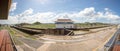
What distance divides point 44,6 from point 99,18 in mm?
592

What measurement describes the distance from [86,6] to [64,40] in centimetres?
43

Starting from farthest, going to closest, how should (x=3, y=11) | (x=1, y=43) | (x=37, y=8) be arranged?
1. (x=37, y=8)
2. (x=1, y=43)
3. (x=3, y=11)

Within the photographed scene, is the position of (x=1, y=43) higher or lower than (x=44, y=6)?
lower

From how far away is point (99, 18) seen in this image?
84.6 inches

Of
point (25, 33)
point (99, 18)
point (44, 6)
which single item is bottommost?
point (25, 33)

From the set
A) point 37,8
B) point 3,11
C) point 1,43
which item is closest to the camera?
point 3,11

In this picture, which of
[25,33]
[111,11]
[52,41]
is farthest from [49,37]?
[111,11]

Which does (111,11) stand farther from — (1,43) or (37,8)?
(1,43)

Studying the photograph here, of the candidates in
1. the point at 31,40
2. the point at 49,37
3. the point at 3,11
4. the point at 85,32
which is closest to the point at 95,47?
the point at 85,32

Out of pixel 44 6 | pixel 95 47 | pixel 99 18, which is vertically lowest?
pixel 95 47

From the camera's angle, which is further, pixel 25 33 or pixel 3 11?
pixel 25 33

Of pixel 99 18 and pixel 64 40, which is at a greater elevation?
pixel 99 18

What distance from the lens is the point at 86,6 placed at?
214 cm

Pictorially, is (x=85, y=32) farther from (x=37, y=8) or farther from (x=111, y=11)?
(x=37, y=8)
